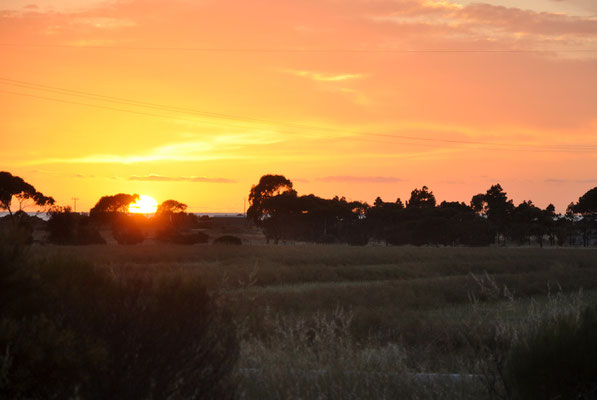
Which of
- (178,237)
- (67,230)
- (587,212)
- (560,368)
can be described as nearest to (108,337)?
(560,368)

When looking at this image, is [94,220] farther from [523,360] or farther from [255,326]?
[523,360]

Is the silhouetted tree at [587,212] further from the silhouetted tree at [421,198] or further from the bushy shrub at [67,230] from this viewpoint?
the bushy shrub at [67,230]

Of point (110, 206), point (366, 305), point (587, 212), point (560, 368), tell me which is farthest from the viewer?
point (587, 212)

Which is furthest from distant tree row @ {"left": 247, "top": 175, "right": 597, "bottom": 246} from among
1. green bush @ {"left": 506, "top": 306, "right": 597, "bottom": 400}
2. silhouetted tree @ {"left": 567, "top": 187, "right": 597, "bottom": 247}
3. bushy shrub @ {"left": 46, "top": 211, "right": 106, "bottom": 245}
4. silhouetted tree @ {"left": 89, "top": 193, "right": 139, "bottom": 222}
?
green bush @ {"left": 506, "top": 306, "right": 597, "bottom": 400}

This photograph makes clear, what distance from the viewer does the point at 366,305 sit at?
21.0 m

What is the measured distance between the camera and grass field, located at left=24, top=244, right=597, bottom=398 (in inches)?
303

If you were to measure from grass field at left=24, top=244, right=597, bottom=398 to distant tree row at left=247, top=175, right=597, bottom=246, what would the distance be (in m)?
30.3

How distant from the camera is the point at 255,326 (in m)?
14.5

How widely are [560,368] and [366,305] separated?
1504 cm

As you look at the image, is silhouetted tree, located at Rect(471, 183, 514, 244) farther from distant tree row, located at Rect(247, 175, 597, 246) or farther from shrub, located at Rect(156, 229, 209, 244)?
shrub, located at Rect(156, 229, 209, 244)

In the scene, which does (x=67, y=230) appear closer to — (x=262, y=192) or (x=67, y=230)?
(x=67, y=230)

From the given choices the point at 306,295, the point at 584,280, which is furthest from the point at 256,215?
the point at 306,295

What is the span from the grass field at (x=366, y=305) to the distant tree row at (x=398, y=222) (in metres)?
30.3

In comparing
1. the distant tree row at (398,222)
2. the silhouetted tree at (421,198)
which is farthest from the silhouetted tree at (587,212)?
the silhouetted tree at (421,198)
